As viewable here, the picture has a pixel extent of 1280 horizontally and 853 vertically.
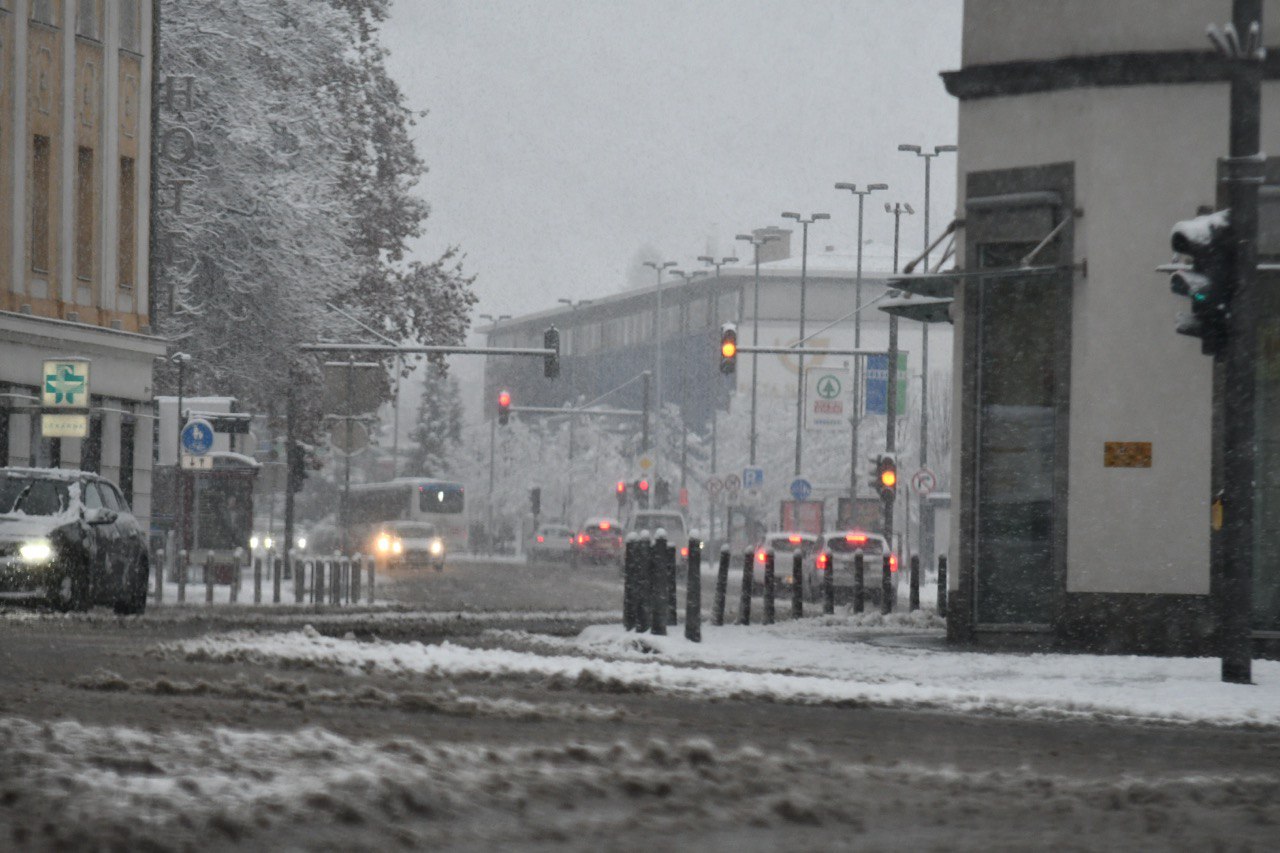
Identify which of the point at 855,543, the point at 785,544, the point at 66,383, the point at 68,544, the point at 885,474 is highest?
the point at 66,383

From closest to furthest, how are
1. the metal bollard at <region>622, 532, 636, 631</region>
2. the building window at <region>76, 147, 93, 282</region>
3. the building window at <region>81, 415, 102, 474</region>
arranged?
the metal bollard at <region>622, 532, 636, 631</region>, the building window at <region>76, 147, 93, 282</region>, the building window at <region>81, 415, 102, 474</region>

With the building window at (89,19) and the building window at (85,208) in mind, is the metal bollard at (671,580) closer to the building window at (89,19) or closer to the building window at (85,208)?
the building window at (85,208)

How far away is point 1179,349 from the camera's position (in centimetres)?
2219

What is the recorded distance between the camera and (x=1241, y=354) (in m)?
17.9

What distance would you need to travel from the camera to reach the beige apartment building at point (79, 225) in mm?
42719

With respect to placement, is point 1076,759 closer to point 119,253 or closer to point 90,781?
point 90,781

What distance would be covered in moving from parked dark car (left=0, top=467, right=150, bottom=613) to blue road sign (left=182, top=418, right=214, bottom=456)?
34.5 feet

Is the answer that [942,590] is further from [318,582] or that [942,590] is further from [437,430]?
[437,430]

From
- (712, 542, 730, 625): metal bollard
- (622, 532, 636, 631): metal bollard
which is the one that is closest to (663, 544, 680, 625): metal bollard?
(622, 532, 636, 631): metal bollard

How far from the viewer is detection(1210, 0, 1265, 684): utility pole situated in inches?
694

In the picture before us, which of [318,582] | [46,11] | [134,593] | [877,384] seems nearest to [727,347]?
[877,384]

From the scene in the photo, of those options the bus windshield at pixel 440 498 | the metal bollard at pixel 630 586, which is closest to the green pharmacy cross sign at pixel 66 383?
the metal bollard at pixel 630 586

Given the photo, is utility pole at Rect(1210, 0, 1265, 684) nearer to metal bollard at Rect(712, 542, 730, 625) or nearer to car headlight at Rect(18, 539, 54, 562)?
metal bollard at Rect(712, 542, 730, 625)

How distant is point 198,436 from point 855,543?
1439 centimetres
